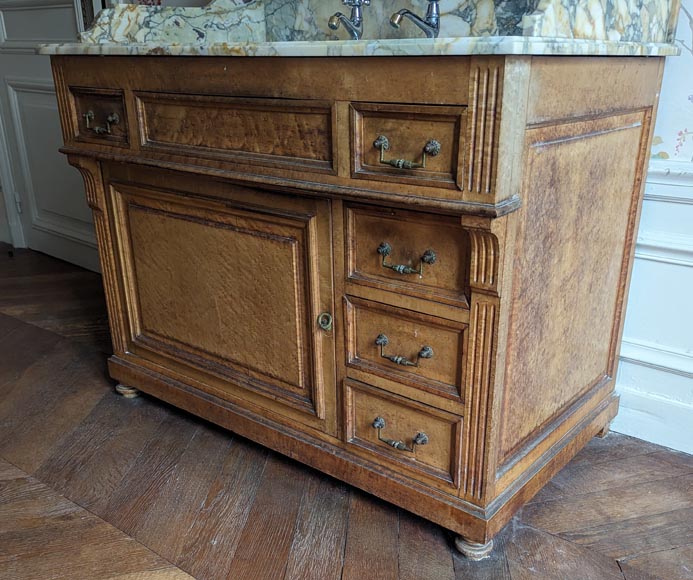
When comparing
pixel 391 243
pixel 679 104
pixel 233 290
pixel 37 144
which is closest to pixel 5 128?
pixel 37 144

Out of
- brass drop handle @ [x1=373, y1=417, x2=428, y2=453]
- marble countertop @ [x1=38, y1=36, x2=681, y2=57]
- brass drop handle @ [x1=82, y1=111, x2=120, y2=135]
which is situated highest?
marble countertop @ [x1=38, y1=36, x2=681, y2=57]

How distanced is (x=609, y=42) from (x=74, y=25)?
6.90 ft

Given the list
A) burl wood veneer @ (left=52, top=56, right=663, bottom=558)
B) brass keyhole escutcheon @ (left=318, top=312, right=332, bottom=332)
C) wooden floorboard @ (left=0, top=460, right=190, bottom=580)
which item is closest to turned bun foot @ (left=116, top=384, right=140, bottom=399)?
burl wood veneer @ (left=52, top=56, right=663, bottom=558)

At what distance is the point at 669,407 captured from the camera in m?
1.59

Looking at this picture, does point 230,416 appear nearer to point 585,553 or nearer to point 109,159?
Answer: point 109,159

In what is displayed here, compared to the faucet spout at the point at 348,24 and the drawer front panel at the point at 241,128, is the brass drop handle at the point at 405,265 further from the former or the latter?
the faucet spout at the point at 348,24

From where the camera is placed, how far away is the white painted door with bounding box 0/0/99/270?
106 inches

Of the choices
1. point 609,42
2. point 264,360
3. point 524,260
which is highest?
point 609,42

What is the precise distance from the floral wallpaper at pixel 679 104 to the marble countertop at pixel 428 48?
0.04 meters

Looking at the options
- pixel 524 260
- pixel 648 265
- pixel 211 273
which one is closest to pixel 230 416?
pixel 211 273

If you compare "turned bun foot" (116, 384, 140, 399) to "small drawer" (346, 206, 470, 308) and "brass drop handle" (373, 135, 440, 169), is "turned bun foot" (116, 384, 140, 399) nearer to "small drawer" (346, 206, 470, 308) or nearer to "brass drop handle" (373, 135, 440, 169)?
"small drawer" (346, 206, 470, 308)

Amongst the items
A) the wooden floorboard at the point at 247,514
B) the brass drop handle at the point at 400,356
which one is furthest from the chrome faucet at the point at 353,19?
the wooden floorboard at the point at 247,514

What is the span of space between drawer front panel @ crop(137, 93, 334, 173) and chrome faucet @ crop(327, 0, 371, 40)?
1.27 ft

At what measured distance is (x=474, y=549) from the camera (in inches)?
49.8
